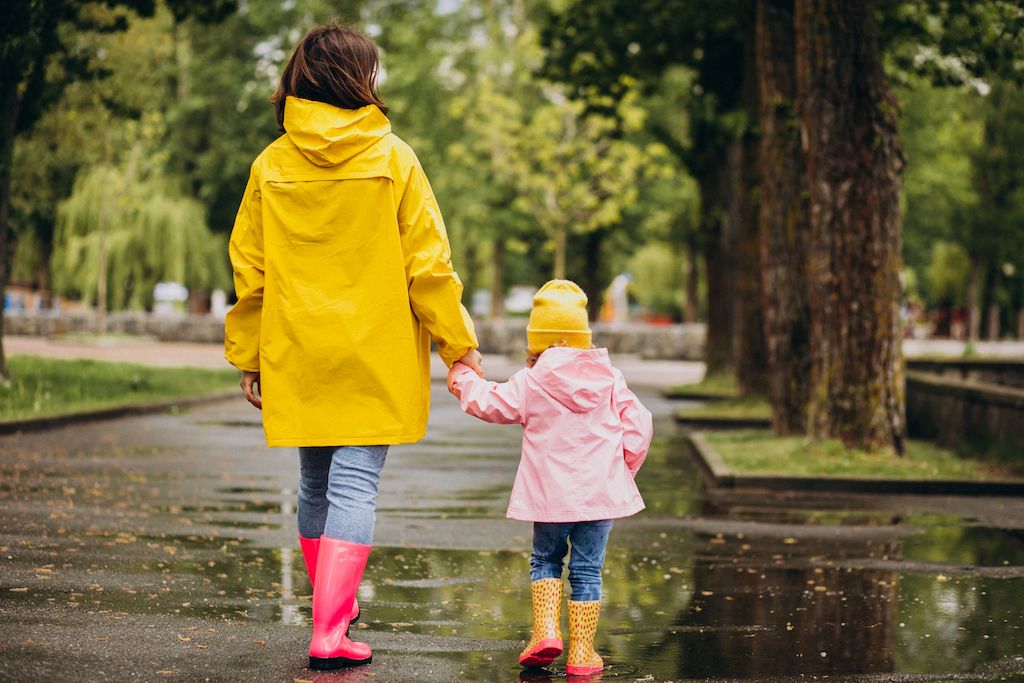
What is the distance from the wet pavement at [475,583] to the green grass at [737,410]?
8.00 m

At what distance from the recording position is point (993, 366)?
23.0m

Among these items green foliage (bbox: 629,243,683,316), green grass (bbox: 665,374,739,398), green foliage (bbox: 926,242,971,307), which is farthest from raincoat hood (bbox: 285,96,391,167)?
green foliage (bbox: 926,242,971,307)

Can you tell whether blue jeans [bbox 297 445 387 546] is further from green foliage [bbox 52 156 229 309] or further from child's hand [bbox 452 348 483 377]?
green foliage [bbox 52 156 229 309]

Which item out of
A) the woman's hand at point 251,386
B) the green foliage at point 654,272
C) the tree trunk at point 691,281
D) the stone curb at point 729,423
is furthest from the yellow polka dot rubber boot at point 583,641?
the green foliage at point 654,272

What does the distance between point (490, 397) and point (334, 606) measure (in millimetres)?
892

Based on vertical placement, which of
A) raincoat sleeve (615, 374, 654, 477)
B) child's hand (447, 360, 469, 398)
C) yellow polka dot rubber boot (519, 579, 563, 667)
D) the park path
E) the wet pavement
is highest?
child's hand (447, 360, 469, 398)

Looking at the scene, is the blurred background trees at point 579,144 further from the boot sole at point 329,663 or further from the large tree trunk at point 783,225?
the boot sole at point 329,663

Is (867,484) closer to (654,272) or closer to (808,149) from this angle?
(808,149)

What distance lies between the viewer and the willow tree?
47.1 meters

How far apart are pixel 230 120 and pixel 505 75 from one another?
10.8 meters

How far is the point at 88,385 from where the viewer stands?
21.2 metres

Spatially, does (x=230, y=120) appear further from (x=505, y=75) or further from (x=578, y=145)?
(x=578, y=145)

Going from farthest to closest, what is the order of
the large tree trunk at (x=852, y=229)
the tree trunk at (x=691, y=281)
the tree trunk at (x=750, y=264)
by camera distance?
the tree trunk at (x=691, y=281), the tree trunk at (x=750, y=264), the large tree trunk at (x=852, y=229)

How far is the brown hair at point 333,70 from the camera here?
538 centimetres
